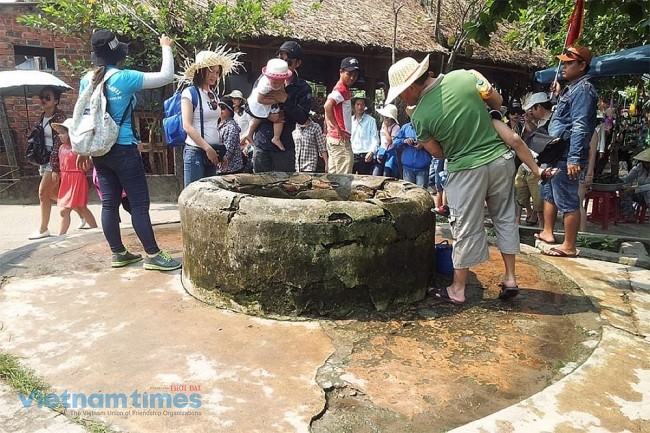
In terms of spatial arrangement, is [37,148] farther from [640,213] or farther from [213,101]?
[640,213]

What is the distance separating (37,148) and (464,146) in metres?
5.00

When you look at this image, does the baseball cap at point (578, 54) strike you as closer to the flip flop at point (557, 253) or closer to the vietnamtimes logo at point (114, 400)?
the flip flop at point (557, 253)

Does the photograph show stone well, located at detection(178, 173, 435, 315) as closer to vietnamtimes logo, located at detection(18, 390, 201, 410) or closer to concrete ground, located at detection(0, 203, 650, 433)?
concrete ground, located at detection(0, 203, 650, 433)

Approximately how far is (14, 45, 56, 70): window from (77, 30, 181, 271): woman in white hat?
649 cm

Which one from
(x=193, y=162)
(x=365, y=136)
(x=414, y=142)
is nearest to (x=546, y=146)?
(x=414, y=142)

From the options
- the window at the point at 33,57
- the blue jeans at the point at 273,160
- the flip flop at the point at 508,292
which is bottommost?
the flip flop at the point at 508,292

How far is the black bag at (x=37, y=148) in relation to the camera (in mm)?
6113

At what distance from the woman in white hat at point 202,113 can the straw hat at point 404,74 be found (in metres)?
1.66

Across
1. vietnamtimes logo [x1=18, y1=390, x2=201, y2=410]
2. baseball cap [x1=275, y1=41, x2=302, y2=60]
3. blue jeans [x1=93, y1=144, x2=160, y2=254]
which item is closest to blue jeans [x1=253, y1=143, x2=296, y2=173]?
baseball cap [x1=275, y1=41, x2=302, y2=60]

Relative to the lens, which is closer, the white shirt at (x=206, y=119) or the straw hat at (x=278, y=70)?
the white shirt at (x=206, y=119)

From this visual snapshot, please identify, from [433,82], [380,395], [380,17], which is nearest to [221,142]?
[433,82]

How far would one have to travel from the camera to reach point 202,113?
4.42 meters

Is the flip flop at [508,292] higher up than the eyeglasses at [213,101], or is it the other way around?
the eyeglasses at [213,101]

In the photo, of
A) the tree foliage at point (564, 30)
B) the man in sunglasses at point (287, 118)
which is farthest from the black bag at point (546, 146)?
the tree foliage at point (564, 30)
